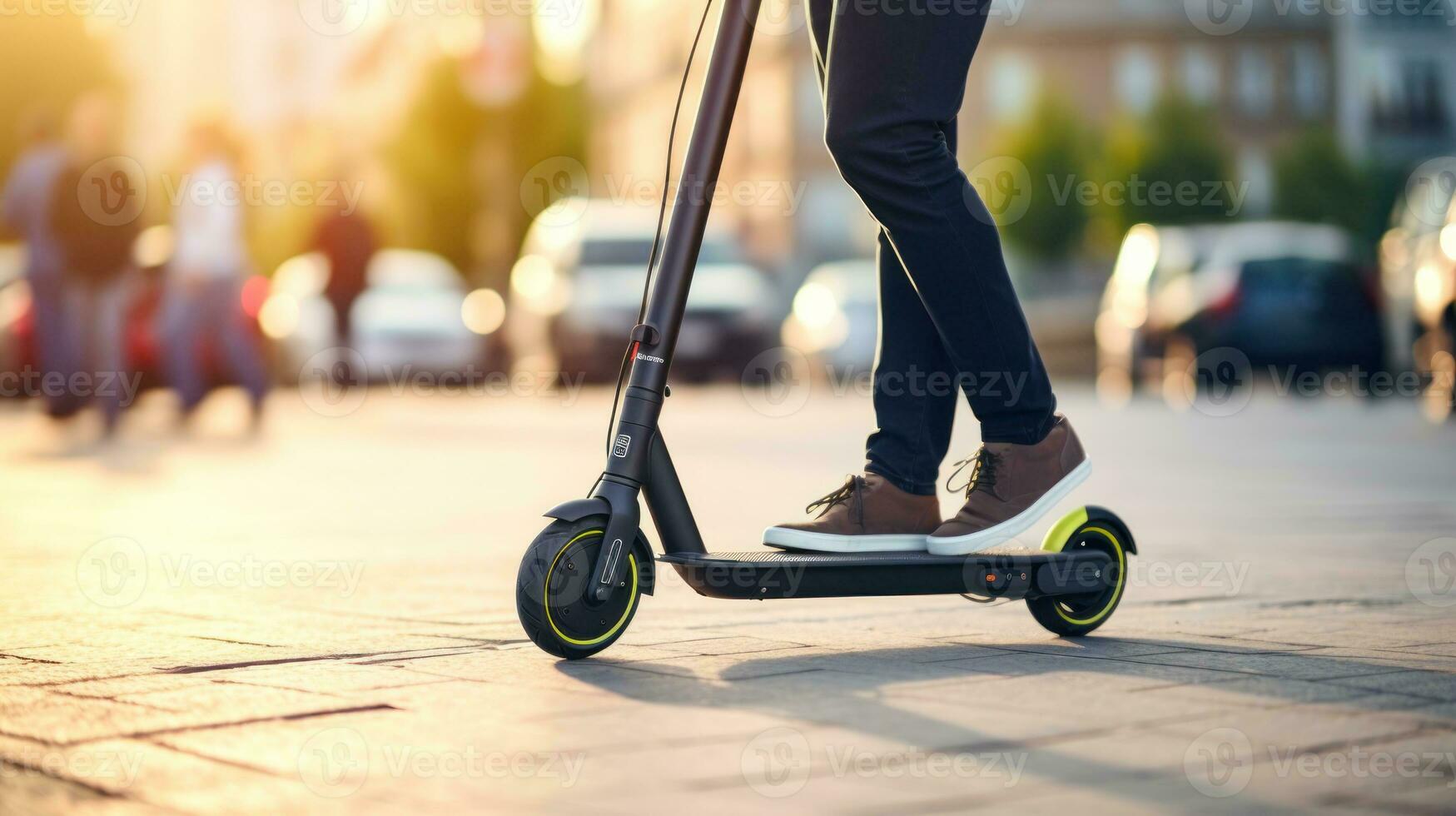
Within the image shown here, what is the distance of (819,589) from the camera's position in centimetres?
381

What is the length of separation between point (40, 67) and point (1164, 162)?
32934mm

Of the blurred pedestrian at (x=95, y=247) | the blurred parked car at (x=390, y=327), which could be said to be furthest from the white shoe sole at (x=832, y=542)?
the blurred parked car at (x=390, y=327)

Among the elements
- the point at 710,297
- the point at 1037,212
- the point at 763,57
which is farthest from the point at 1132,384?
the point at 763,57

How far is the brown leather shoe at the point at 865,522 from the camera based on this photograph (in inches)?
156

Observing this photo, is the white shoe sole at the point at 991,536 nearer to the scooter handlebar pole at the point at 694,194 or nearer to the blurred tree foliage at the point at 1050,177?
the scooter handlebar pole at the point at 694,194

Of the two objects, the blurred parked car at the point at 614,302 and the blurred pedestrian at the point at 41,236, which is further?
the blurred parked car at the point at 614,302

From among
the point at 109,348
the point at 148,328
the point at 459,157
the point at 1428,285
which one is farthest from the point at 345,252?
the point at 459,157

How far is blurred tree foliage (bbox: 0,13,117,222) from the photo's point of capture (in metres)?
58.3

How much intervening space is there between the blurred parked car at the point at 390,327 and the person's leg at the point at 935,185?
19.5 meters

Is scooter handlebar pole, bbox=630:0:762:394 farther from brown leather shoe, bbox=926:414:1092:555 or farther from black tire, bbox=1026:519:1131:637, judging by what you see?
black tire, bbox=1026:519:1131:637

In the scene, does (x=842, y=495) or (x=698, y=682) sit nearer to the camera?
(x=698, y=682)

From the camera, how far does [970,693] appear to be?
335 cm

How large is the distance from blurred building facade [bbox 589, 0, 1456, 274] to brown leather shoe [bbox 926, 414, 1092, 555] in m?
56.2

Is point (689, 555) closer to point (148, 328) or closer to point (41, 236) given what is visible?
point (41, 236)
